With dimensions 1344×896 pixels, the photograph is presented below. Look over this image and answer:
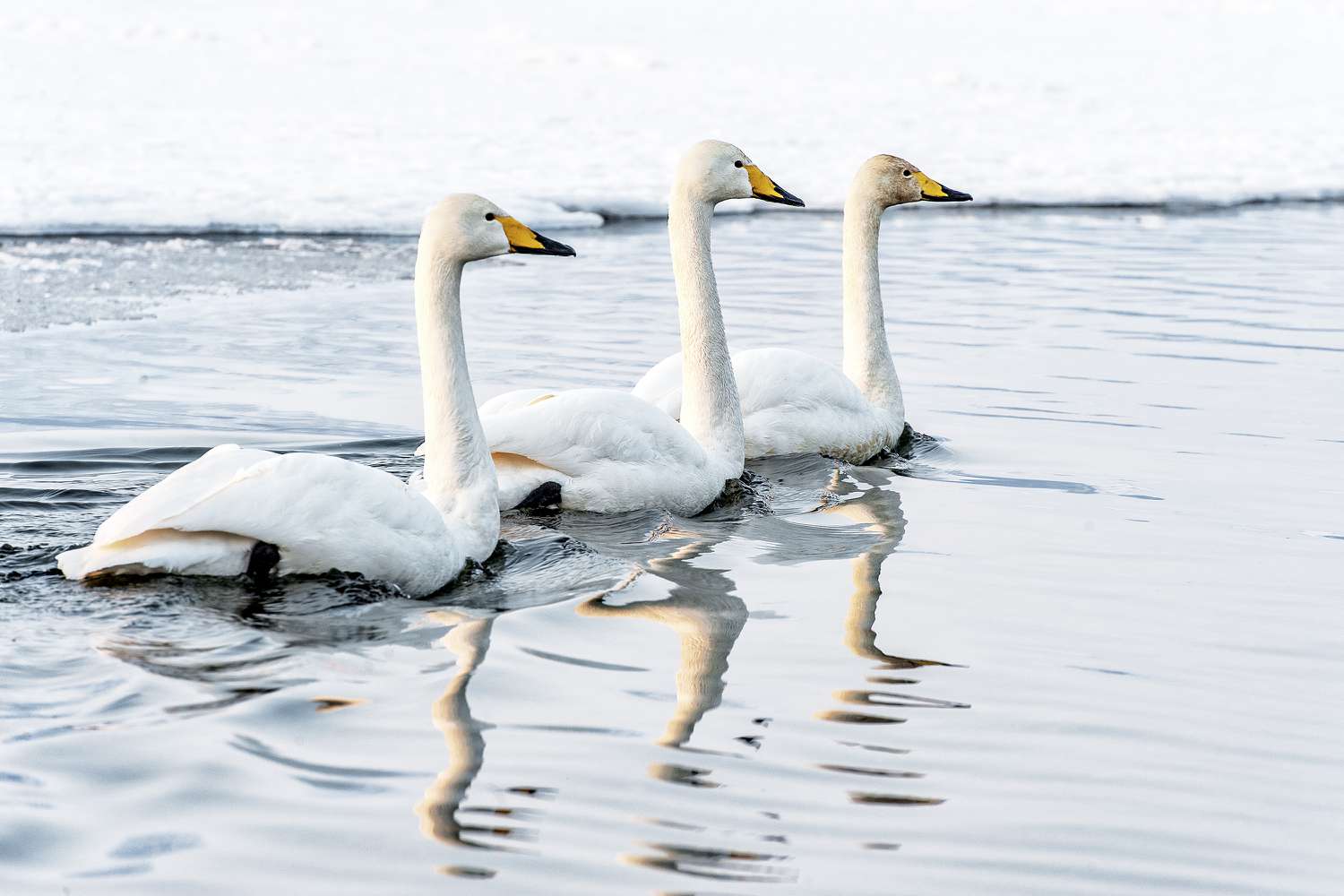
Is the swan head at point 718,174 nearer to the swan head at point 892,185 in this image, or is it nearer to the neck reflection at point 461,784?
the swan head at point 892,185

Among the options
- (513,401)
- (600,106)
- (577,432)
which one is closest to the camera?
(577,432)

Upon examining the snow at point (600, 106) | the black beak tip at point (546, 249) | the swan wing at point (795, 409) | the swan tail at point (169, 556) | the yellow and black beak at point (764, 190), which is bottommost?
the swan tail at point (169, 556)

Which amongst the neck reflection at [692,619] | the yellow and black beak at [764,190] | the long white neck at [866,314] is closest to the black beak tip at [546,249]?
the neck reflection at [692,619]

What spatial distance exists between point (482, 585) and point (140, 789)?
6.91 feet

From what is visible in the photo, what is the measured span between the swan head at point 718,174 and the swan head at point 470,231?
1780 millimetres

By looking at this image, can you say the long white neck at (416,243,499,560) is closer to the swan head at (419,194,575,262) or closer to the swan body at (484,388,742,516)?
the swan head at (419,194,575,262)

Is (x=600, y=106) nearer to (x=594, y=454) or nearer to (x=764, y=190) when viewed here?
(x=764, y=190)

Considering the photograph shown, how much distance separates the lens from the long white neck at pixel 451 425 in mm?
6148

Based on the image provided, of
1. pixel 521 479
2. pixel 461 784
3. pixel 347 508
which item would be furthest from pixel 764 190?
pixel 461 784

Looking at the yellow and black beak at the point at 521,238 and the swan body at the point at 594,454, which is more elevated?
the yellow and black beak at the point at 521,238

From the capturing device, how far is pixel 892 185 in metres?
9.38

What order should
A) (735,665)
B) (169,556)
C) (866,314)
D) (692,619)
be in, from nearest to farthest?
(735,665)
(169,556)
(692,619)
(866,314)

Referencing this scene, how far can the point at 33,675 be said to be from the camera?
4.69 m

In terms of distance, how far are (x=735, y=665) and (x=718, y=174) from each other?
3.32 meters
